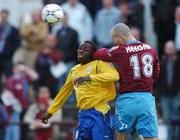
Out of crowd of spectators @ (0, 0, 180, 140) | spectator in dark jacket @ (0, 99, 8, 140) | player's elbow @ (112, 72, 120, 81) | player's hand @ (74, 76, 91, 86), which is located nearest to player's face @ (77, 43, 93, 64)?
player's hand @ (74, 76, 91, 86)

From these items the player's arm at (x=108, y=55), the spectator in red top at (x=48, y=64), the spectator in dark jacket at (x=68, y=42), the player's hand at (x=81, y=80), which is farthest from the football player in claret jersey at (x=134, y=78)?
the spectator in dark jacket at (x=68, y=42)

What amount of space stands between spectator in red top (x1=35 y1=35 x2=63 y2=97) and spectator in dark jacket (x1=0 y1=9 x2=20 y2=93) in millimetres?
692

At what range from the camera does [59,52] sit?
22.1 metres

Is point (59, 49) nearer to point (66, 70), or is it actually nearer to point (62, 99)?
point (66, 70)

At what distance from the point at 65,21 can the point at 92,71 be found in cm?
623

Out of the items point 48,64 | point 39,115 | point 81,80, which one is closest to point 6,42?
point 48,64

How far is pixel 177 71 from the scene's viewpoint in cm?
2134

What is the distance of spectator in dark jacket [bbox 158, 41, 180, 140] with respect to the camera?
70.0 feet

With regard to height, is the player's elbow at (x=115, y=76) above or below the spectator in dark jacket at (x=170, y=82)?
above

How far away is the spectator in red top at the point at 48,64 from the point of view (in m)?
22.0

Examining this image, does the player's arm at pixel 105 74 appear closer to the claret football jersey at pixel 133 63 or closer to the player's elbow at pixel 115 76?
the player's elbow at pixel 115 76

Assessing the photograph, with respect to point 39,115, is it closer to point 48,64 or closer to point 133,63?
point 48,64

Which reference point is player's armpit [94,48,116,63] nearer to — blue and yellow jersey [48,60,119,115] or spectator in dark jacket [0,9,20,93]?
blue and yellow jersey [48,60,119,115]

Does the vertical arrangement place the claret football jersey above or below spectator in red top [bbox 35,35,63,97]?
above
